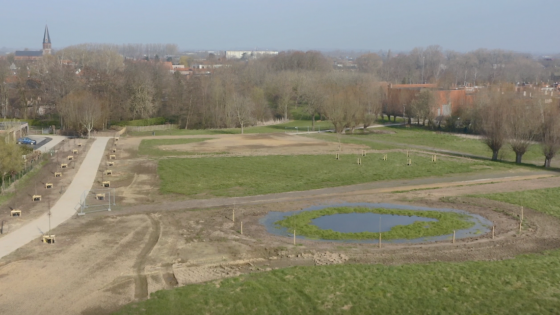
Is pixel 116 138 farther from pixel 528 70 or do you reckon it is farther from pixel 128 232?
pixel 528 70

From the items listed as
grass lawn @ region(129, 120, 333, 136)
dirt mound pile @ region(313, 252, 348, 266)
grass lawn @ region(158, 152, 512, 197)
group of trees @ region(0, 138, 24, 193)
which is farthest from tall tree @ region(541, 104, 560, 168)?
group of trees @ region(0, 138, 24, 193)

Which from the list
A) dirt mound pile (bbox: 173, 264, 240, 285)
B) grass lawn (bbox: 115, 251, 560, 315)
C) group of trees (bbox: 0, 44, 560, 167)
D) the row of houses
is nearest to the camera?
grass lawn (bbox: 115, 251, 560, 315)

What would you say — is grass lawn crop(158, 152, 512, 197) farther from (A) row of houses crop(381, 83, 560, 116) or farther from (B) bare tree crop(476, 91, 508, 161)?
(A) row of houses crop(381, 83, 560, 116)

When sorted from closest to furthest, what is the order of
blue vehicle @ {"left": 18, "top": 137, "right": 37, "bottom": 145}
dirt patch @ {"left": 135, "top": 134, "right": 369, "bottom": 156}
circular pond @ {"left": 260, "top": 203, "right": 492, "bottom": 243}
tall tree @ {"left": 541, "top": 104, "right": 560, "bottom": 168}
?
circular pond @ {"left": 260, "top": 203, "right": 492, "bottom": 243} < tall tree @ {"left": 541, "top": 104, "right": 560, "bottom": 168} < dirt patch @ {"left": 135, "top": 134, "right": 369, "bottom": 156} < blue vehicle @ {"left": 18, "top": 137, "right": 37, "bottom": 145}

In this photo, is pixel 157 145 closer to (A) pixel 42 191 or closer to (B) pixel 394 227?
(A) pixel 42 191

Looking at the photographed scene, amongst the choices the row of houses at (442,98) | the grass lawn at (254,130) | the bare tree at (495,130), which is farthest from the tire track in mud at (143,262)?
the row of houses at (442,98)

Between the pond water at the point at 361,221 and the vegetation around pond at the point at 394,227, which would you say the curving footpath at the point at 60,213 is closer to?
the vegetation around pond at the point at 394,227

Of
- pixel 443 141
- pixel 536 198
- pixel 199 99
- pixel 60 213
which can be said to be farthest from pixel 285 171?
pixel 199 99
